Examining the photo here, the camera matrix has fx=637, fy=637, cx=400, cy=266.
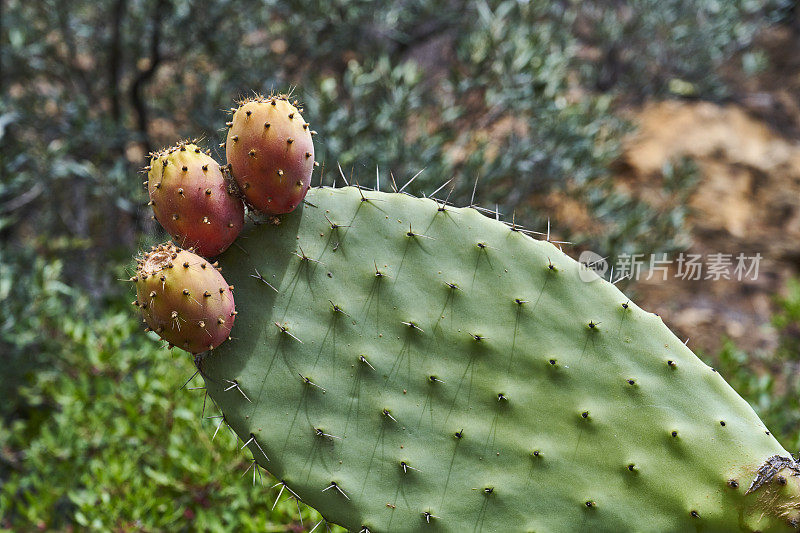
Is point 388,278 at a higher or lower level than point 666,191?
A: higher

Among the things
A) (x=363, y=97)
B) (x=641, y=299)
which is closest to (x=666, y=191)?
(x=641, y=299)

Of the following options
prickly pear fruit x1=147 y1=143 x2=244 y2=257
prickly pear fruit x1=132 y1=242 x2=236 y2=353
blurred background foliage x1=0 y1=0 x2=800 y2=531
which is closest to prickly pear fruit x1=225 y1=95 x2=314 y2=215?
prickly pear fruit x1=147 y1=143 x2=244 y2=257

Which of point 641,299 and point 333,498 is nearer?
point 333,498

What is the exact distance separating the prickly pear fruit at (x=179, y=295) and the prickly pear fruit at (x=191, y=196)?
0.05 meters

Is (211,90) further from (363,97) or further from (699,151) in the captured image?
(699,151)

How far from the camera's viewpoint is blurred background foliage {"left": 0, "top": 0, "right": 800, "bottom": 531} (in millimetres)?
2229

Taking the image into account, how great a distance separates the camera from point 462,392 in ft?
3.62

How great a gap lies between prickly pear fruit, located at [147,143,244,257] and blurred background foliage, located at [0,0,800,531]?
1.14 m

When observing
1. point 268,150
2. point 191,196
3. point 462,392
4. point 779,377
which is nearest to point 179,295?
point 191,196

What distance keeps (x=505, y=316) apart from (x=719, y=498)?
46cm

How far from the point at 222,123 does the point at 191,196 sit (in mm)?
2325

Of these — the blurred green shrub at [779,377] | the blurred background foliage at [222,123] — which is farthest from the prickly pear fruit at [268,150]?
the blurred green shrub at [779,377]

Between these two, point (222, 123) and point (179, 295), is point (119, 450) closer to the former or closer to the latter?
point (179, 295)

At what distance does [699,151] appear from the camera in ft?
13.2
